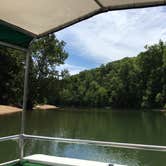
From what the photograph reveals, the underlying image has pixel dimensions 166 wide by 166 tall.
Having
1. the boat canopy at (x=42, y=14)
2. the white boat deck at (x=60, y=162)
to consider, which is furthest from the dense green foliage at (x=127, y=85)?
the white boat deck at (x=60, y=162)

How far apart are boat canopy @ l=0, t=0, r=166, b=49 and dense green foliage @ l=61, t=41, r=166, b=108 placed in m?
46.7

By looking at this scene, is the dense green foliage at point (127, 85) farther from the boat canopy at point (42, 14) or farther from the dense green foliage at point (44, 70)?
the boat canopy at point (42, 14)

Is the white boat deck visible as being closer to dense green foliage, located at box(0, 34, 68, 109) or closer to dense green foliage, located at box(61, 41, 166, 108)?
dense green foliage, located at box(0, 34, 68, 109)

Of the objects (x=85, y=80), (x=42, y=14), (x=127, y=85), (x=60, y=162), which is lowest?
(x=60, y=162)

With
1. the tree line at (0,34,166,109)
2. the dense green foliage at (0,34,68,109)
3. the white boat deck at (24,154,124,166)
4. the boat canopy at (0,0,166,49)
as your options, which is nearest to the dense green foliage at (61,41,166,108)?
the tree line at (0,34,166,109)

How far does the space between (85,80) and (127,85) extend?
18933mm

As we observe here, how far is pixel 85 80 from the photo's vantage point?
85.1m

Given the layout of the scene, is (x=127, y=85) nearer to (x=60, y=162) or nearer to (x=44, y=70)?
(x=44, y=70)

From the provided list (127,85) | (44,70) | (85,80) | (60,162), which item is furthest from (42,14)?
(85,80)

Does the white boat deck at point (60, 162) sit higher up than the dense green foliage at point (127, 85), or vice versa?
the dense green foliage at point (127, 85)

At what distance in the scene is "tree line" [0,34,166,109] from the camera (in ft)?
127

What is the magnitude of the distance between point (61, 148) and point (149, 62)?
5233 cm

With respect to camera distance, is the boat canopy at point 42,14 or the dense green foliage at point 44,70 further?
the dense green foliage at point 44,70

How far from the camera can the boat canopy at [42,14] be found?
3.75m
